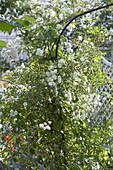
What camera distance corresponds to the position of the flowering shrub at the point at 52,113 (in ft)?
6.33

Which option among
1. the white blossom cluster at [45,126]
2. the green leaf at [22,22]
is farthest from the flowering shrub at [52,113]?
the green leaf at [22,22]

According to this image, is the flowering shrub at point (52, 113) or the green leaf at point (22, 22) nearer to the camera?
the green leaf at point (22, 22)

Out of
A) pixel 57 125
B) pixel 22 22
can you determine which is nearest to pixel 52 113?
pixel 57 125

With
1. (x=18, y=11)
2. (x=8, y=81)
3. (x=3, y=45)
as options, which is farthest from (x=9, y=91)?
(x=3, y=45)

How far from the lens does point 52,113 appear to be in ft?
6.89

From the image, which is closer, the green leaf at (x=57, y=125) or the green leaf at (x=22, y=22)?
the green leaf at (x=22, y=22)

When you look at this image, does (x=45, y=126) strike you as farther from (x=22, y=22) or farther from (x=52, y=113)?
(x=22, y=22)

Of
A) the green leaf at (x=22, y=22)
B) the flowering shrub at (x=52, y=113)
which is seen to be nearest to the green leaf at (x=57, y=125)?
the flowering shrub at (x=52, y=113)

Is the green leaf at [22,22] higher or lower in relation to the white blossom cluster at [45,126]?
lower

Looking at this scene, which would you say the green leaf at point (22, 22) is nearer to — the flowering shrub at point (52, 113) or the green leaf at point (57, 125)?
the flowering shrub at point (52, 113)

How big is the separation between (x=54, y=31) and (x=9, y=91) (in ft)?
1.73

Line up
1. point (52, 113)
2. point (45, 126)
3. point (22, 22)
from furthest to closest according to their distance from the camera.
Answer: point (52, 113) < point (45, 126) < point (22, 22)

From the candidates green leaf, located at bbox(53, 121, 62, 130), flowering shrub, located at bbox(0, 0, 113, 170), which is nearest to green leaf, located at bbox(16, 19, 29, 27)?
flowering shrub, located at bbox(0, 0, 113, 170)

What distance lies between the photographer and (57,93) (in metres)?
2.08
